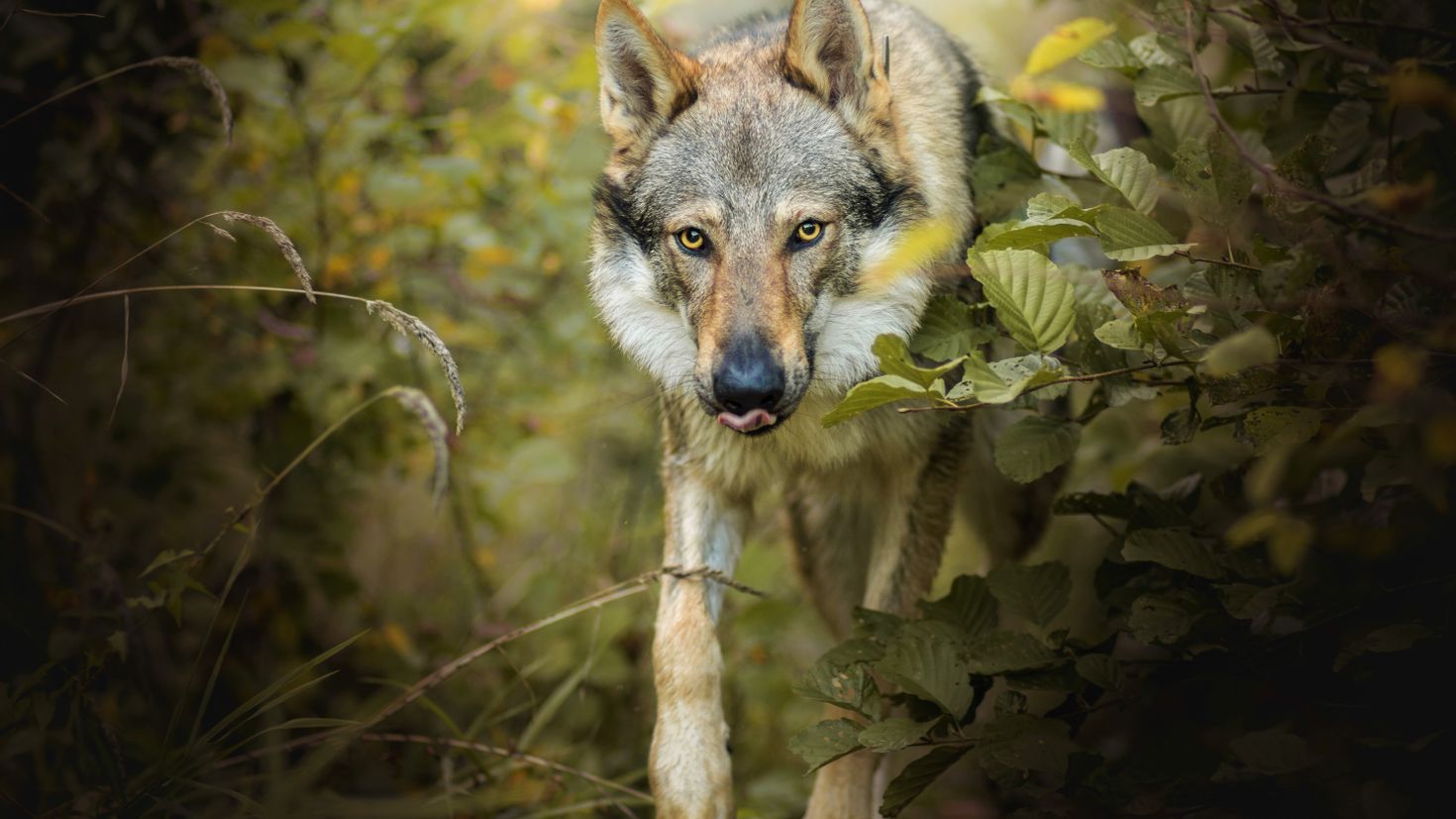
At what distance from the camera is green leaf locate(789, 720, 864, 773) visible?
99.2 inches

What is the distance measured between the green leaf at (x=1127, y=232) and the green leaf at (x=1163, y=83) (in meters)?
0.64

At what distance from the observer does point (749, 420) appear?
9.27ft

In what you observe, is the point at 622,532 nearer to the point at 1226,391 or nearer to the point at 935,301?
the point at 935,301

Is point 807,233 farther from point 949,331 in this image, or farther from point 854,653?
point 854,653

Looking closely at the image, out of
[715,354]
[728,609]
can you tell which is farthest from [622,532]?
[715,354]

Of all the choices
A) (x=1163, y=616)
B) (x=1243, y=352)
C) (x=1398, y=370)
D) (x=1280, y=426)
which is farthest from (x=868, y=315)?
(x=1398, y=370)

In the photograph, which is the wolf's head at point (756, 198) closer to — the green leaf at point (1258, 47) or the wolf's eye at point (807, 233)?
the wolf's eye at point (807, 233)

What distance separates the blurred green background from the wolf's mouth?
0.96m

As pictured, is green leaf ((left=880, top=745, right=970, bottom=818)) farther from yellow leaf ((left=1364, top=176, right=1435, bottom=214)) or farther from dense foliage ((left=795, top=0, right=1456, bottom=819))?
yellow leaf ((left=1364, top=176, right=1435, bottom=214))

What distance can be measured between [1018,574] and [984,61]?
2.76m

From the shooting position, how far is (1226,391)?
7.11ft

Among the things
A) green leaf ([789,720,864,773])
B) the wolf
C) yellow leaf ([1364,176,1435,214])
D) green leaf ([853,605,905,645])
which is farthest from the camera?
the wolf

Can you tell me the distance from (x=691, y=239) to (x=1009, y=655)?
1.56 metres

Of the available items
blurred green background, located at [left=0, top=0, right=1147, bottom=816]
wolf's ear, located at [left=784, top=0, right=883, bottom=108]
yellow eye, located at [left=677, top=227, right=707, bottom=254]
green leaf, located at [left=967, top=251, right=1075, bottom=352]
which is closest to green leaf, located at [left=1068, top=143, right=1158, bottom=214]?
green leaf, located at [left=967, top=251, right=1075, bottom=352]
